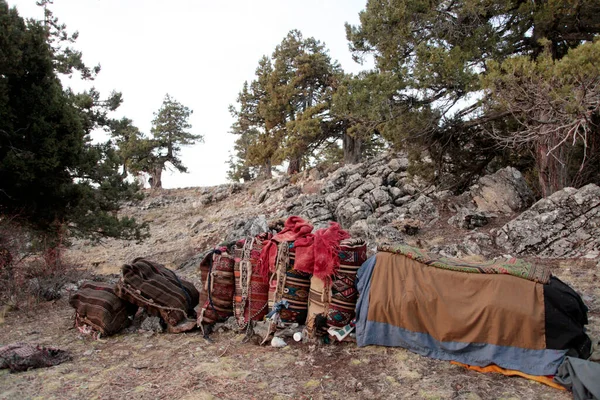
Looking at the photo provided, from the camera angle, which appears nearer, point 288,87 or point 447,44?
point 447,44

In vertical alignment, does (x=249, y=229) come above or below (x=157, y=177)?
below

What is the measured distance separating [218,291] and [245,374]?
4.12 feet

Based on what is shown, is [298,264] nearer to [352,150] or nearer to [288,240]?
[288,240]

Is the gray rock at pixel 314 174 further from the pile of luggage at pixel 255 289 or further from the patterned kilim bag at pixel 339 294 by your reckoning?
the patterned kilim bag at pixel 339 294

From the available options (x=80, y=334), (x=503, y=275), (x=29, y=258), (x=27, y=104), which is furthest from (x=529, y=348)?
(x=27, y=104)

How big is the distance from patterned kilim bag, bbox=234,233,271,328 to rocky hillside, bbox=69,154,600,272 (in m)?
0.68

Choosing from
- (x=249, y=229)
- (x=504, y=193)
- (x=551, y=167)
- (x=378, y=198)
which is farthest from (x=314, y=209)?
(x=551, y=167)

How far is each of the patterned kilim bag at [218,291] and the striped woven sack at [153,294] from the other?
0.33 metres

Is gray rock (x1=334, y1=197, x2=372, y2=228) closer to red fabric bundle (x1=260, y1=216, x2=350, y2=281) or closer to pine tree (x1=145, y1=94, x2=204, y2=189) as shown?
red fabric bundle (x1=260, y1=216, x2=350, y2=281)

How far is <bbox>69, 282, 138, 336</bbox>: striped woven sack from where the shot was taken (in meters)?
4.62

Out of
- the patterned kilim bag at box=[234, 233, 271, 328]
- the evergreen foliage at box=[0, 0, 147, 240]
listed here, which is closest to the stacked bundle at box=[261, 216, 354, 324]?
the patterned kilim bag at box=[234, 233, 271, 328]

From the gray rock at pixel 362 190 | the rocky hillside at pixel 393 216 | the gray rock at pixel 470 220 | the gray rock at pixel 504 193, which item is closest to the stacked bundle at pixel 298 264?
the rocky hillside at pixel 393 216

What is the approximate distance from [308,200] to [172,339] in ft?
37.7

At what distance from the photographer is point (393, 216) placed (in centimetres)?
1225
